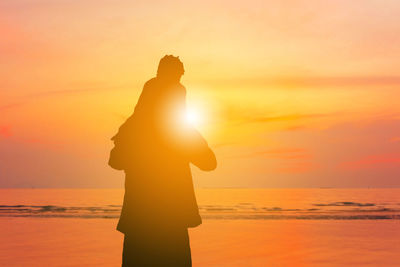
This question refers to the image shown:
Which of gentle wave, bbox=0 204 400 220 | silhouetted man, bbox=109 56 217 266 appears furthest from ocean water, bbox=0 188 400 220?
silhouetted man, bbox=109 56 217 266

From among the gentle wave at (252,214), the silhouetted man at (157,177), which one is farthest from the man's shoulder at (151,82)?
the gentle wave at (252,214)

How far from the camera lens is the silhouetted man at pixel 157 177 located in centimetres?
423

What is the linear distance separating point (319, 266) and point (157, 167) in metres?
8.80

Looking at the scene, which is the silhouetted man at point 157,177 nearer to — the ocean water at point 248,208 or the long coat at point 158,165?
the long coat at point 158,165

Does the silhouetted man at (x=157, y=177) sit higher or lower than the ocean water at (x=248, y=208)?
lower

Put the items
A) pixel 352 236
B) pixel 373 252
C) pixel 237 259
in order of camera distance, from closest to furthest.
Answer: pixel 237 259, pixel 373 252, pixel 352 236

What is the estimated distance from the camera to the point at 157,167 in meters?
4.25

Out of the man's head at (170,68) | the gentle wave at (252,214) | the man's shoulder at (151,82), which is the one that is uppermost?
the gentle wave at (252,214)

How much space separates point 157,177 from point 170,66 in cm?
84

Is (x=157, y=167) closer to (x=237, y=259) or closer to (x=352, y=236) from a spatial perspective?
(x=237, y=259)

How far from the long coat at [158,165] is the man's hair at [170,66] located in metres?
0.08

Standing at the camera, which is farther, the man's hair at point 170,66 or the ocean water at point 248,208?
the ocean water at point 248,208

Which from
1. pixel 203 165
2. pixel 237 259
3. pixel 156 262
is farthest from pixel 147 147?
pixel 237 259

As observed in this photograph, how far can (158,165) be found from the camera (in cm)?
425
